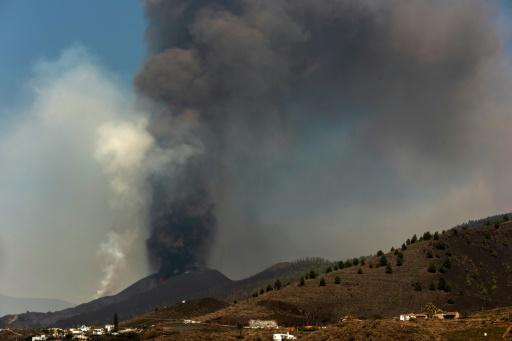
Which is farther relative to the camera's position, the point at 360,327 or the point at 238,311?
the point at 238,311

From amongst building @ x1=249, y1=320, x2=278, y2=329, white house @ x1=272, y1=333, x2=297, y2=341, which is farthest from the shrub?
white house @ x1=272, y1=333, x2=297, y2=341

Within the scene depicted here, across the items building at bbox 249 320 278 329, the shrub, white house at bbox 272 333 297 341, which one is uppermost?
the shrub

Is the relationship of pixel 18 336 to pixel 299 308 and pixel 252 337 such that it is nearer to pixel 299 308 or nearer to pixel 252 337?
pixel 299 308

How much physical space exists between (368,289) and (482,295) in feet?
109

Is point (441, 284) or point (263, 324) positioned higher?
point (441, 284)

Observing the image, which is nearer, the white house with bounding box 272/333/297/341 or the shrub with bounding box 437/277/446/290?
the white house with bounding box 272/333/297/341

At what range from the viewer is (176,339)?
105 meters

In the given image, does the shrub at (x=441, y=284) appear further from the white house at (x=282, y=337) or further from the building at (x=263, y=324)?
the white house at (x=282, y=337)

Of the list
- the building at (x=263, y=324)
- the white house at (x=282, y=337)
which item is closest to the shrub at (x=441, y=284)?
the building at (x=263, y=324)

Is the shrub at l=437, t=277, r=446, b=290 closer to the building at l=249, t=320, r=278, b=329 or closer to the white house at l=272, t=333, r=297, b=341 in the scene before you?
the building at l=249, t=320, r=278, b=329

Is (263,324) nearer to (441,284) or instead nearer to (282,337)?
(282,337)

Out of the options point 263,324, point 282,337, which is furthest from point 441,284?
point 282,337

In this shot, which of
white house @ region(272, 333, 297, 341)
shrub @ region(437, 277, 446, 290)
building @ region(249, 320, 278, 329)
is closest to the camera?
white house @ region(272, 333, 297, 341)

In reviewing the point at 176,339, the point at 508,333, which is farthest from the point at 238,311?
the point at 508,333
